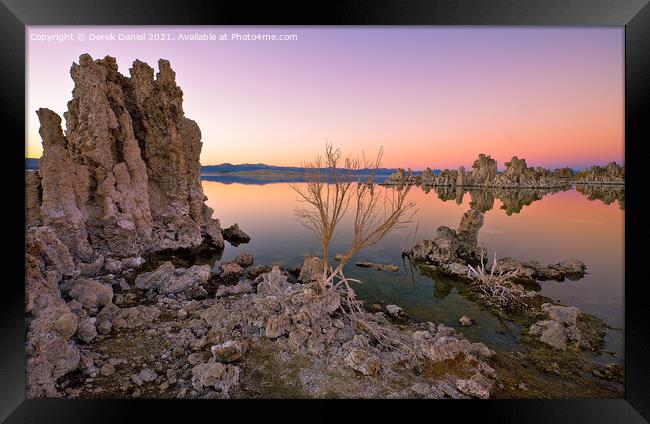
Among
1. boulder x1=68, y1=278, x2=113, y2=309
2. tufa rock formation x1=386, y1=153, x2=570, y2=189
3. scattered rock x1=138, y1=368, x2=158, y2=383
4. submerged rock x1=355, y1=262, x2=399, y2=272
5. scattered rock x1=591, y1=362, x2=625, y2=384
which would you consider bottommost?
scattered rock x1=591, y1=362, x2=625, y2=384

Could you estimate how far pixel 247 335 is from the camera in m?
3.90

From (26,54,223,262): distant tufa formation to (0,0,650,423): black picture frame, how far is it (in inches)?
104

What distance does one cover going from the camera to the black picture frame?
300cm

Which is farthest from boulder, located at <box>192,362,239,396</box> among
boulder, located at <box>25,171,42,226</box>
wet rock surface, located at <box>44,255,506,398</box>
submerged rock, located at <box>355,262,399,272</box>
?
boulder, located at <box>25,171,42,226</box>

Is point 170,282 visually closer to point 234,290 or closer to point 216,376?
point 234,290

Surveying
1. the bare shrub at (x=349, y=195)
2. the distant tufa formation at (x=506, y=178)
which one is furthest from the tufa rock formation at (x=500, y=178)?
the bare shrub at (x=349, y=195)

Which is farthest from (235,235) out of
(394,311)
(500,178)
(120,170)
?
(500,178)

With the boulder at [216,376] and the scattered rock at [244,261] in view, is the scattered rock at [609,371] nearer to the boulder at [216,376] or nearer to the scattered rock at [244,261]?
the boulder at [216,376]

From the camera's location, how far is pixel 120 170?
856 centimetres

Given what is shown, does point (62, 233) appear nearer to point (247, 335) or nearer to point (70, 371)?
point (70, 371)

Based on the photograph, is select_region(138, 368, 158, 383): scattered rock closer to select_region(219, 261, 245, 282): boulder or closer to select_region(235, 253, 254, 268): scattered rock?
select_region(219, 261, 245, 282): boulder
